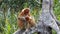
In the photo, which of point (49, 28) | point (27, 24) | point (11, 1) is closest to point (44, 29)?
point (49, 28)

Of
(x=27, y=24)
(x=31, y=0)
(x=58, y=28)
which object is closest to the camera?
(x=58, y=28)

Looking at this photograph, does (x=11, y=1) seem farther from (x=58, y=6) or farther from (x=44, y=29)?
(x=44, y=29)

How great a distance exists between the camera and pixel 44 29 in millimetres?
4895

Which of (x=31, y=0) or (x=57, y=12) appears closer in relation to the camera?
(x=57, y=12)

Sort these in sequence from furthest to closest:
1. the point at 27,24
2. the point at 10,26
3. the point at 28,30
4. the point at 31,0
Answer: the point at 31,0 → the point at 10,26 → the point at 27,24 → the point at 28,30

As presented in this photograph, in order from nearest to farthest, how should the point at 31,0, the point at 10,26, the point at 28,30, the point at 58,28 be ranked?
1. the point at 58,28
2. the point at 28,30
3. the point at 10,26
4. the point at 31,0

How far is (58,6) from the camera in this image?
7316 millimetres

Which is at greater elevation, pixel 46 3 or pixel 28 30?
pixel 46 3

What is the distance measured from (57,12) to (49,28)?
214 centimetres

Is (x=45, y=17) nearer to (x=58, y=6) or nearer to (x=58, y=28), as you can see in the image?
(x=58, y=28)

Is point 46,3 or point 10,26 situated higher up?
point 46,3

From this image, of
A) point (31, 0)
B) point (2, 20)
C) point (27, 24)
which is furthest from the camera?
point (31, 0)

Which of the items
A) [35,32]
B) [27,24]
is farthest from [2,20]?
[35,32]

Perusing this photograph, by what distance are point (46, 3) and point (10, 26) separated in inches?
92.1
